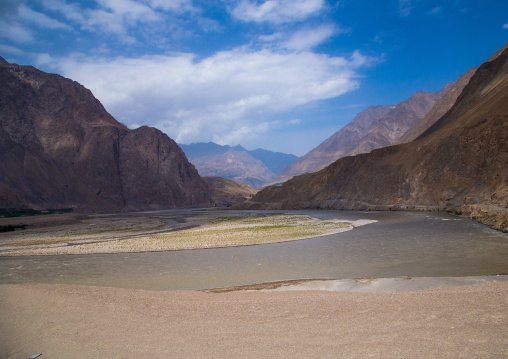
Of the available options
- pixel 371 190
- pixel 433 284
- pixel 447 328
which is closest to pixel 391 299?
pixel 447 328

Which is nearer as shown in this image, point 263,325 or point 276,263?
point 263,325

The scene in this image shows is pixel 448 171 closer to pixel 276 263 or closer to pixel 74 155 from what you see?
pixel 276 263

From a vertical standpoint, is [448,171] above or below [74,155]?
below

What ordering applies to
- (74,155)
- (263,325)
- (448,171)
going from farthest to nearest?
(74,155) → (448,171) → (263,325)

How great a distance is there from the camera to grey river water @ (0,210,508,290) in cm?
1451

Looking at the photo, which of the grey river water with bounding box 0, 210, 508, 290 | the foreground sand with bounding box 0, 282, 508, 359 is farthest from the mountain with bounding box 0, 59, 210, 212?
the foreground sand with bounding box 0, 282, 508, 359

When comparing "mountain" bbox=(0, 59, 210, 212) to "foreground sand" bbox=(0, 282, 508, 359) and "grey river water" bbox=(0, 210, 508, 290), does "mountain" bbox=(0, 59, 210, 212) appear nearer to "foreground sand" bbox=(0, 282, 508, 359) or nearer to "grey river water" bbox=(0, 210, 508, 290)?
"grey river water" bbox=(0, 210, 508, 290)

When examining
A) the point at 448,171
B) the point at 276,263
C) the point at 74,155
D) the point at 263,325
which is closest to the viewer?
the point at 263,325

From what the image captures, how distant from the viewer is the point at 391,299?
9.00 meters

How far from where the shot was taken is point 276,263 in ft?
58.6

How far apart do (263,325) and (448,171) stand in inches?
2211

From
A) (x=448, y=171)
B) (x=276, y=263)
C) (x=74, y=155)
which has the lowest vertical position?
(x=276, y=263)

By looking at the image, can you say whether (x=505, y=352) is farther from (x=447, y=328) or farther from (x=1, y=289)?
(x=1, y=289)

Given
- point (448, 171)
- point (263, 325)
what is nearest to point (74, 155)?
point (448, 171)
